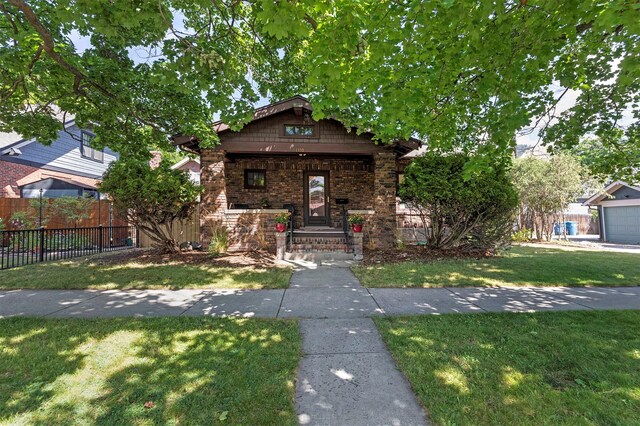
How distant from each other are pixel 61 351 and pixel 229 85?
4.73 meters

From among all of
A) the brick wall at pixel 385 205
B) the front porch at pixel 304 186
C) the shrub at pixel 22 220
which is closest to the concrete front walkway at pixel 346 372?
the brick wall at pixel 385 205

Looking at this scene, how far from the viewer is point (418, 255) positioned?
8.34 metres

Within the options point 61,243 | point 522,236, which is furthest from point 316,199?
point 522,236

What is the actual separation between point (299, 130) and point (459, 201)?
5.87 meters

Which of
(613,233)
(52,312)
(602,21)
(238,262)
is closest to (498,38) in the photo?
(602,21)

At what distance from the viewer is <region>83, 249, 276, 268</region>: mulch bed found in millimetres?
7809

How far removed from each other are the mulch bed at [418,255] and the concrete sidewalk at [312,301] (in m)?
2.46

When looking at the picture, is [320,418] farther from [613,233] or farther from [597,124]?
[613,233]

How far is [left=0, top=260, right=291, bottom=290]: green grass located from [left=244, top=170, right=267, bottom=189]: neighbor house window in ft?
16.9

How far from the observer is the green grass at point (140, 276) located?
568 cm

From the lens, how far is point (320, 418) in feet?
6.97

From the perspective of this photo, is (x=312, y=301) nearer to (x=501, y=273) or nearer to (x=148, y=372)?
(x=148, y=372)

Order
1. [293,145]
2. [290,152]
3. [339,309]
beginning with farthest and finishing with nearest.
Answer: [290,152]
[293,145]
[339,309]

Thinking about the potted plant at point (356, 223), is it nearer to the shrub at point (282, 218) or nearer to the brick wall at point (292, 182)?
the shrub at point (282, 218)
